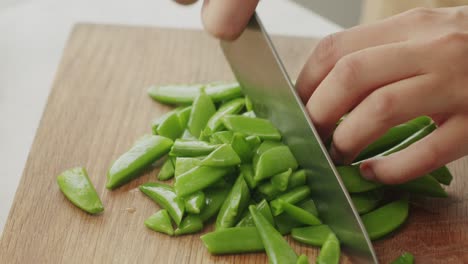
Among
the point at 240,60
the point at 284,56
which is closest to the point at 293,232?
the point at 240,60

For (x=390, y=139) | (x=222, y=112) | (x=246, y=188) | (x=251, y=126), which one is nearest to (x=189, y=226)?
(x=246, y=188)

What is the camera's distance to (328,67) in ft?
7.41

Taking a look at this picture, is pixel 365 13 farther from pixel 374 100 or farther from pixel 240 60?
pixel 374 100

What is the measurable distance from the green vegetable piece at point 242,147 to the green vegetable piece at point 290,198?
0.19 metres

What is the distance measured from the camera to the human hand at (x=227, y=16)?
2.05 m

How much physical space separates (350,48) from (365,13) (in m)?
1.44

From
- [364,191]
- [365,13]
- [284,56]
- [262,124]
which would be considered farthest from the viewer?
[365,13]

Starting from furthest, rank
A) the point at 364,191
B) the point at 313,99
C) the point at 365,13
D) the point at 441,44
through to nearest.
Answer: the point at 365,13 → the point at 364,191 → the point at 313,99 → the point at 441,44

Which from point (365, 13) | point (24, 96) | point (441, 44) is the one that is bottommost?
point (24, 96)

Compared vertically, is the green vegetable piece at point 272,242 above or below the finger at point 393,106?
below

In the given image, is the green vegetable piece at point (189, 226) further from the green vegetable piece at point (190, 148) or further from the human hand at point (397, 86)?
the human hand at point (397, 86)

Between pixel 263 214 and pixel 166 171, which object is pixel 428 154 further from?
pixel 166 171

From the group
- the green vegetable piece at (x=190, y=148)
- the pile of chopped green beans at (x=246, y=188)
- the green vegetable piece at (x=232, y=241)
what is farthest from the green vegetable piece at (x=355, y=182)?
the green vegetable piece at (x=190, y=148)

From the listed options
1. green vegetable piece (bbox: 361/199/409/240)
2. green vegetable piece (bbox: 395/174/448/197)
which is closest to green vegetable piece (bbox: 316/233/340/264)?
green vegetable piece (bbox: 361/199/409/240)
